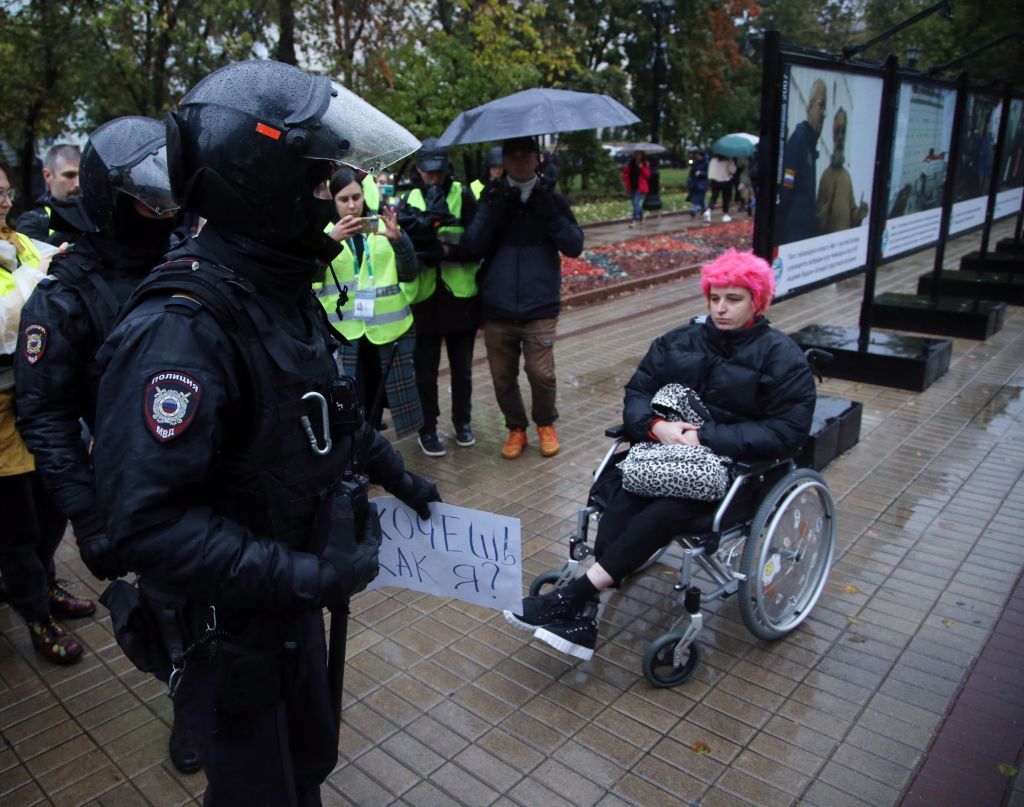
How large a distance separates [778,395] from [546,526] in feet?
5.55

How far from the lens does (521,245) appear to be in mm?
5281

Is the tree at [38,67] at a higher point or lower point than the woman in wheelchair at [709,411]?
higher

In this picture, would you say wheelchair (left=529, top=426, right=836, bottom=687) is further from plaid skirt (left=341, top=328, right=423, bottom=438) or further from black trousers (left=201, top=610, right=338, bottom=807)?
plaid skirt (left=341, top=328, right=423, bottom=438)

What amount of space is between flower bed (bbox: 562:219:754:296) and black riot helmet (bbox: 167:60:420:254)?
8.92 metres

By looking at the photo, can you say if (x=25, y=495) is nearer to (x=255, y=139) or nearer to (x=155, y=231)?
(x=155, y=231)

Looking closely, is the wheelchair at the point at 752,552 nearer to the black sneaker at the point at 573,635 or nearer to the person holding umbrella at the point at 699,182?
the black sneaker at the point at 573,635

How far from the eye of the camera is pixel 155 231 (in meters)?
2.91

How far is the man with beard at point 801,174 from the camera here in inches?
215

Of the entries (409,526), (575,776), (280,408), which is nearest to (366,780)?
(575,776)

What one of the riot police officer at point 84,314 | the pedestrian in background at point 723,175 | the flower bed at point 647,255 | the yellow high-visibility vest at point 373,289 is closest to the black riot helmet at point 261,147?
the riot police officer at point 84,314

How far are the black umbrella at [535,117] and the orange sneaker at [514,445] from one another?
6.25ft

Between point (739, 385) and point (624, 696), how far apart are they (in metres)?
1.33

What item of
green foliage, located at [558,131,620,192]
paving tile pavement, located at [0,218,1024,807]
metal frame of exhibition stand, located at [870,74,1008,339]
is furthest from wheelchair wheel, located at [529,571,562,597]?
green foliage, located at [558,131,620,192]

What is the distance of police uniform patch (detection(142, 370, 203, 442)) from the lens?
1588 millimetres
